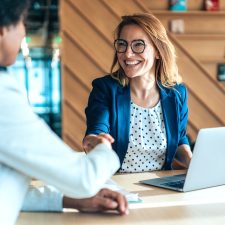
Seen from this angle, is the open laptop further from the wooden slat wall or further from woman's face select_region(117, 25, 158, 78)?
the wooden slat wall

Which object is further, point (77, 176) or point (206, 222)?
point (206, 222)

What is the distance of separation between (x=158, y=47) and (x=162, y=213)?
3.44 feet

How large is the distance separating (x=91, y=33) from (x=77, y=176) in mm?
3592

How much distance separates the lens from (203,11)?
5.27m

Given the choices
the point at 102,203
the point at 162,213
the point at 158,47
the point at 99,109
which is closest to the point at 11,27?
the point at 102,203

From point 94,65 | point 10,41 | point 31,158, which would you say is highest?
point 10,41

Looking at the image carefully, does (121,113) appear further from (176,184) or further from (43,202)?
(43,202)

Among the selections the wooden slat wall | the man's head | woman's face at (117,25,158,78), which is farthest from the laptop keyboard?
the wooden slat wall

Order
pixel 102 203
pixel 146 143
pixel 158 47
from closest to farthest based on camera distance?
pixel 102 203, pixel 146 143, pixel 158 47

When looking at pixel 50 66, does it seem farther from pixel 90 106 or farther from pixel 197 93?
pixel 90 106

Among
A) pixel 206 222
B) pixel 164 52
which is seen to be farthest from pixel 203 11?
pixel 206 222

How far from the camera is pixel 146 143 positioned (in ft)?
7.55

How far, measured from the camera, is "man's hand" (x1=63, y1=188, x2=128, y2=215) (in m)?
1.52

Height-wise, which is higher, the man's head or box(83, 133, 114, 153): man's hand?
the man's head
